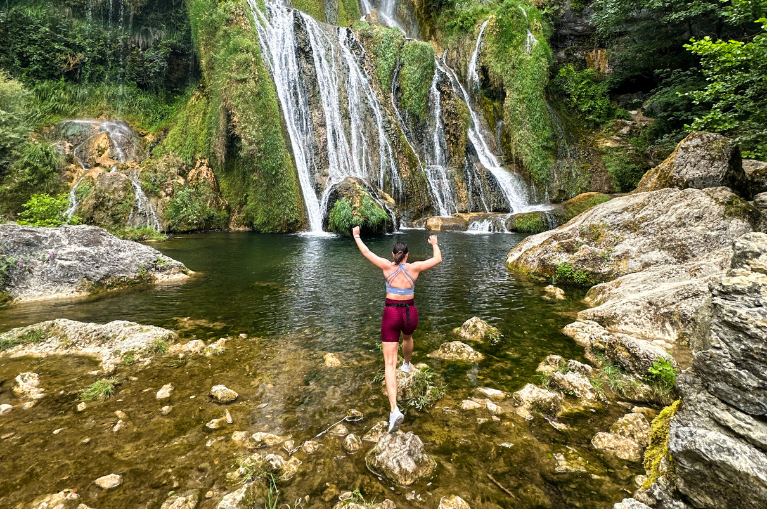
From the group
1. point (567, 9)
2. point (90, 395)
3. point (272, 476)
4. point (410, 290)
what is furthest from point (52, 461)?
point (567, 9)

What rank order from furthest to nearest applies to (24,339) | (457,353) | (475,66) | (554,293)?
(475,66), (554,293), (24,339), (457,353)

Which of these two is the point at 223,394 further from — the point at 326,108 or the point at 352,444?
the point at 326,108

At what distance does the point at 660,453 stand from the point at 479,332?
3550 mm

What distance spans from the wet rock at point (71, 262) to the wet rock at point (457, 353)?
8929 millimetres

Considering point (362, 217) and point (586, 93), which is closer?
point (362, 217)

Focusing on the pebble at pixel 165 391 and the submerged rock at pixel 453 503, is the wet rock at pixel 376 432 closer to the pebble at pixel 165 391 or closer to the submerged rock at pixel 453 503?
the submerged rock at pixel 453 503

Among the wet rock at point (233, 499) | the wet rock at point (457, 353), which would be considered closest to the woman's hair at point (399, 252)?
the wet rock at point (457, 353)

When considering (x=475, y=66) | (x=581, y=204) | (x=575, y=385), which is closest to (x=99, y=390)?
(x=575, y=385)

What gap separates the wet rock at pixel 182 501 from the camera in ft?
9.35

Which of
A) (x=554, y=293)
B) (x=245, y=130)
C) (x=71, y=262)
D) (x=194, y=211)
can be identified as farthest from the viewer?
(x=194, y=211)

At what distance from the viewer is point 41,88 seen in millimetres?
26797

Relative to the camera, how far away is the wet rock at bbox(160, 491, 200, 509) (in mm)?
2850

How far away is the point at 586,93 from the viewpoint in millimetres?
31219

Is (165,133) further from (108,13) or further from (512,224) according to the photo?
(512,224)
